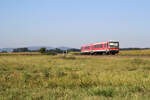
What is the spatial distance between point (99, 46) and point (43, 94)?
38.4 meters

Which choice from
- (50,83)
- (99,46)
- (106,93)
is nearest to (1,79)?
(50,83)

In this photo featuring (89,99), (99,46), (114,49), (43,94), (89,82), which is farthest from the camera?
(99,46)

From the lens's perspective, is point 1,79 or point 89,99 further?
point 1,79

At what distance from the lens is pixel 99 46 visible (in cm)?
4400

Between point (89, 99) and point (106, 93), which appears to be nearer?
point (89, 99)

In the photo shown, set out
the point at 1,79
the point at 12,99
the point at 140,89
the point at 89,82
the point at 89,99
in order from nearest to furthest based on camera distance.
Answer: the point at 89,99, the point at 12,99, the point at 140,89, the point at 89,82, the point at 1,79

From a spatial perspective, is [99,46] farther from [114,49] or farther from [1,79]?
[1,79]

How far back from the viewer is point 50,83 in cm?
875

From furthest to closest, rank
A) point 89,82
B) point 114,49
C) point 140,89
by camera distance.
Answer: point 114,49, point 89,82, point 140,89

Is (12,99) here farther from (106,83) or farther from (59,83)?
(106,83)

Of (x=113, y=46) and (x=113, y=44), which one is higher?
(x=113, y=44)

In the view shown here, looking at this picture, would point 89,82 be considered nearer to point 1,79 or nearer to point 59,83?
point 59,83

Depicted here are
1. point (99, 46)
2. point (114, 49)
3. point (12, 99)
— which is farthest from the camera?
point (99, 46)

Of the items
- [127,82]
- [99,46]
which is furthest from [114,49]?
[127,82]
